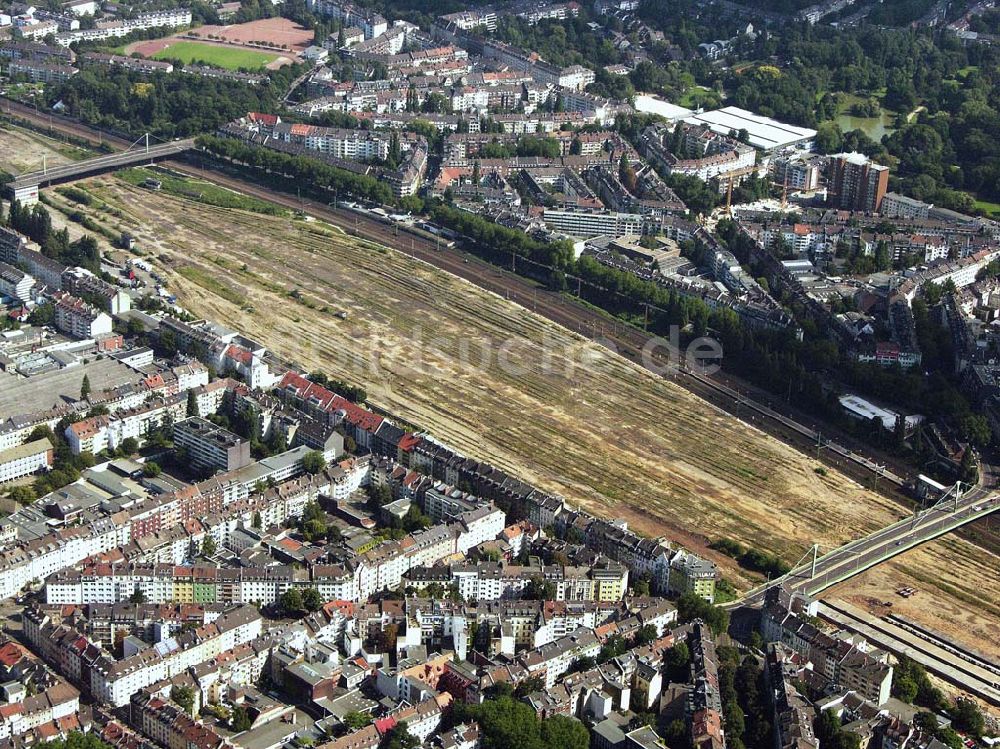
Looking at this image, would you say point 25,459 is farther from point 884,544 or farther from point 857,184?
point 857,184

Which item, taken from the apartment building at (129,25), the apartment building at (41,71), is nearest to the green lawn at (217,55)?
the apartment building at (129,25)

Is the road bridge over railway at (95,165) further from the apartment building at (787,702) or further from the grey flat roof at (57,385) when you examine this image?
the apartment building at (787,702)

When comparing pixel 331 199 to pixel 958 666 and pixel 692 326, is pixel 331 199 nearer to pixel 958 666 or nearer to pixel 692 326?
pixel 692 326

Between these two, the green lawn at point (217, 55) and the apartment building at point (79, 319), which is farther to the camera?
the green lawn at point (217, 55)

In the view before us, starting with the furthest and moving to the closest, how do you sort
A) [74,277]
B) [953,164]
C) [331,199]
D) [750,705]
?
[953,164] < [331,199] < [74,277] < [750,705]


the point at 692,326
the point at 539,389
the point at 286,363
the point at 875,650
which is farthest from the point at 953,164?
the point at 875,650
